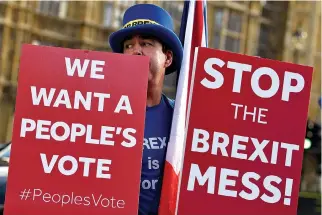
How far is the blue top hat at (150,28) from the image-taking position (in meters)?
2.86

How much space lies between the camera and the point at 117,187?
8.55 feet

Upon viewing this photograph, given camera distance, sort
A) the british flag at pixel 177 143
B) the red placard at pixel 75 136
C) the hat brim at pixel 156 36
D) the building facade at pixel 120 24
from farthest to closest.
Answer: the building facade at pixel 120 24 < the hat brim at pixel 156 36 < the british flag at pixel 177 143 < the red placard at pixel 75 136

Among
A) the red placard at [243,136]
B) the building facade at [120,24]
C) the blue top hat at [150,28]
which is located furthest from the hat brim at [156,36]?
the building facade at [120,24]

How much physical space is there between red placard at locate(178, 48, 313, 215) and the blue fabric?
0.50 ft

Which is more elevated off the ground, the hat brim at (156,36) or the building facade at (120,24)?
the building facade at (120,24)

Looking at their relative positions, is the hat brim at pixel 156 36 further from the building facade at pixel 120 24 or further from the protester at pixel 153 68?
the building facade at pixel 120 24

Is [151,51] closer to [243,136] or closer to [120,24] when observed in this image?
[243,136]

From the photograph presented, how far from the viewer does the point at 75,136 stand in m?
2.61

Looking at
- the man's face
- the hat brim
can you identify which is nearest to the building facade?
the hat brim

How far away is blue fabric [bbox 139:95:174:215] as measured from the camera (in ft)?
9.07

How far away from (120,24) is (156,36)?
26.1 m

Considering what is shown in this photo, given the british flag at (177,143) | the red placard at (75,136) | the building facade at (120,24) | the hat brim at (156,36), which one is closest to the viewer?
the red placard at (75,136)

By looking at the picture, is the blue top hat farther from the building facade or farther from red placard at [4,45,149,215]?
the building facade

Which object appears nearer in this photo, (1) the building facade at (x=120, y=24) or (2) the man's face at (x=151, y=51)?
(2) the man's face at (x=151, y=51)
